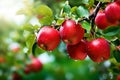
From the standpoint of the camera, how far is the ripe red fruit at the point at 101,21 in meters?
1.56

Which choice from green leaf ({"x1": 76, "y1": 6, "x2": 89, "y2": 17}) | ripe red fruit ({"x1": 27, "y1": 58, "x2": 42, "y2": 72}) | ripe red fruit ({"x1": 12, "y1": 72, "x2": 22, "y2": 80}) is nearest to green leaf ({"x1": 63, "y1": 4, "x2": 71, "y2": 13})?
green leaf ({"x1": 76, "y1": 6, "x2": 89, "y2": 17})

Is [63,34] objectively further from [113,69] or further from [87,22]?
[113,69]

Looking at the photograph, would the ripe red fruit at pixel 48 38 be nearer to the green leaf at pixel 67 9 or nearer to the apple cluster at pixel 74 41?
the apple cluster at pixel 74 41

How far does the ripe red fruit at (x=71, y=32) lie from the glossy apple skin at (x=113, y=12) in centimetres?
12

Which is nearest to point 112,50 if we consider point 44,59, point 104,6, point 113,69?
point 104,6

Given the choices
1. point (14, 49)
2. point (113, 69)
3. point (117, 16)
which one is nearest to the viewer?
point (117, 16)

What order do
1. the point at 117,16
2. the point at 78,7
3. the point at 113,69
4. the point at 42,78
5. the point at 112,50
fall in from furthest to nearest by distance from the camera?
1. the point at 42,78
2. the point at 113,69
3. the point at 112,50
4. the point at 78,7
5. the point at 117,16

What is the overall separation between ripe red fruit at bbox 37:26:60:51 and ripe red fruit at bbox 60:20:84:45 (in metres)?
0.03

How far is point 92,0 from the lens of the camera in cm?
163

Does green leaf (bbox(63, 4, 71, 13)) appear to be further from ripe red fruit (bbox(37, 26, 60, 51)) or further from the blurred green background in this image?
the blurred green background

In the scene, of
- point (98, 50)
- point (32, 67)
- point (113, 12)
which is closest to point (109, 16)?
point (113, 12)

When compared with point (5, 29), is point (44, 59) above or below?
below

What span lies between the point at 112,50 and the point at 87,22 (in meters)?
0.26

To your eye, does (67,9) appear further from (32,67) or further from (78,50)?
(32,67)
